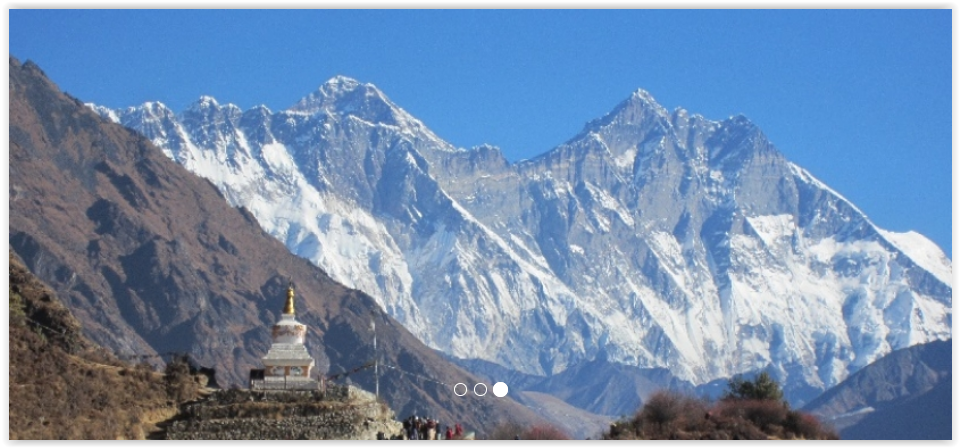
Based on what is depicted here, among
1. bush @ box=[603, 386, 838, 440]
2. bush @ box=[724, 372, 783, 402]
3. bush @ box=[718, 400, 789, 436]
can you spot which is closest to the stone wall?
bush @ box=[603, 386, 838, 440]

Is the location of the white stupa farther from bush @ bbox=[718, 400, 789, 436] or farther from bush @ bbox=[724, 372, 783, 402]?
bush @ bbox=[724, 372, 783, 402]

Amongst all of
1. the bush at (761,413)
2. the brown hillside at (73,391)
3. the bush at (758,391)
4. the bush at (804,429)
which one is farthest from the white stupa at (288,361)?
the bush at (758,391)

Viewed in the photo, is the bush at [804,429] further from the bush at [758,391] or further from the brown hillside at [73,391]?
the brown hillside at [73,391]

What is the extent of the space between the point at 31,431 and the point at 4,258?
1534cm

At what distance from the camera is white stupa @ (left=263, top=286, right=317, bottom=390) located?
11131 centimetres

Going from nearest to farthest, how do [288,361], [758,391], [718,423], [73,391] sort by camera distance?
[718,423] < [73,391] < [288,361] < [758,391]

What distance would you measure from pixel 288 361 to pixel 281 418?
984cm

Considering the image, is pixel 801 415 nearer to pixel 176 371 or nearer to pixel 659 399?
pixel 659 399

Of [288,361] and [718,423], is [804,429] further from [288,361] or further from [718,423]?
[288,361]

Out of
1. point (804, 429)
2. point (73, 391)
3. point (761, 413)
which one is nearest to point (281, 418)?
point (73, 391)

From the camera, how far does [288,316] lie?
4742 inches

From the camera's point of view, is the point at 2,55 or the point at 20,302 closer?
the point at 2,55

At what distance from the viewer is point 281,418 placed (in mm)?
105125

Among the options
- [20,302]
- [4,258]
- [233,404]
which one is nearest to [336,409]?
[233,404]
